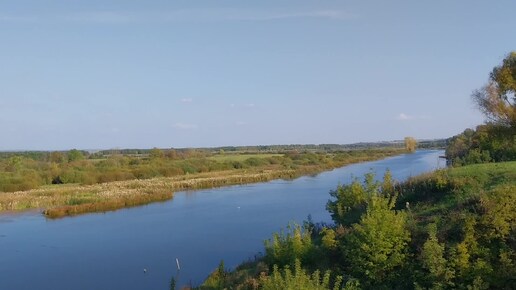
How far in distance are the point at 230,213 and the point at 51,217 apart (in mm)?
14015

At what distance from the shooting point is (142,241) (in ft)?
92.5

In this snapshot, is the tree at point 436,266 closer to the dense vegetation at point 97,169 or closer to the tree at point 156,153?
the dense vegetation at point 97,169

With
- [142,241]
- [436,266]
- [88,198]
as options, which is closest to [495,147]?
[142,241]

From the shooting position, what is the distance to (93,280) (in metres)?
21.0

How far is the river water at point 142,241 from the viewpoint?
838 inches

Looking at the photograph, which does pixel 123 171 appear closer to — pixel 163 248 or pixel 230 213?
pixel 230 213

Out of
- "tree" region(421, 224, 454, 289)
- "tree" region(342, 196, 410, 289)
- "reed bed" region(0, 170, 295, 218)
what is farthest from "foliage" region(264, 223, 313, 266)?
"reed bed" region(0, 170, 295, 218)

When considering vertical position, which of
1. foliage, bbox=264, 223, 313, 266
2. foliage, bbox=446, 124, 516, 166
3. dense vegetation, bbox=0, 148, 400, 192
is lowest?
foliage, bbox=264, 223, 313, 266

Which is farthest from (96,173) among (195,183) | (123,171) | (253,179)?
(253,179)

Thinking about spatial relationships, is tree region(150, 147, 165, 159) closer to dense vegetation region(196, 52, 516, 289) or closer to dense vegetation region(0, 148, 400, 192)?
dense vegetation region(0, 148, 400, 192)

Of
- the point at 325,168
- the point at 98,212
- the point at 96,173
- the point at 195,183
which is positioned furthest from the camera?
the point at 325,168

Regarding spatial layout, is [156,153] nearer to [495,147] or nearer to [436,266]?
[495,147]

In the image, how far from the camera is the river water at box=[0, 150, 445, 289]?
69.9 feet

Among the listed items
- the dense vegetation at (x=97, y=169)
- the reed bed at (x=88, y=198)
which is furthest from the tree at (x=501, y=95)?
the dense vegetation at (x=97, y=169)
